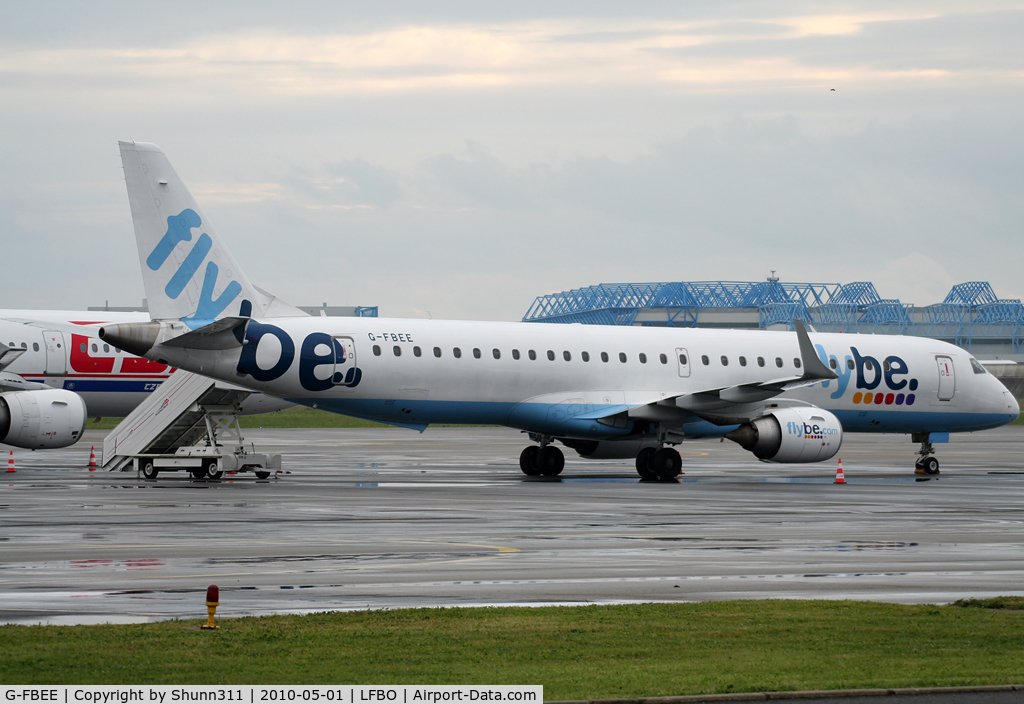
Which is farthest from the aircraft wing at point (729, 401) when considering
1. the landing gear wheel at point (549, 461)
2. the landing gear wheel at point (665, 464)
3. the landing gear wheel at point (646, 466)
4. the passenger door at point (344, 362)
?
the passenger door at point (344, 362)

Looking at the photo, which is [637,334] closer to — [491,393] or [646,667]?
[491,393]

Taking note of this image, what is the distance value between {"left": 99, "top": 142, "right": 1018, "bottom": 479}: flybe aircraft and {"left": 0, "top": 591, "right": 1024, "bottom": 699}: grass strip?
64.4 ft

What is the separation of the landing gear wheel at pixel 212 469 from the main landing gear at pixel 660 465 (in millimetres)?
10794

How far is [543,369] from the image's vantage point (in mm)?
34750

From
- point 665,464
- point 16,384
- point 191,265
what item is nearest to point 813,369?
point 665,464

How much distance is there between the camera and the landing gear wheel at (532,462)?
36688 millimetres

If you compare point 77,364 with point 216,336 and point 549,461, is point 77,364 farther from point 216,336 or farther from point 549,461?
point 549,461

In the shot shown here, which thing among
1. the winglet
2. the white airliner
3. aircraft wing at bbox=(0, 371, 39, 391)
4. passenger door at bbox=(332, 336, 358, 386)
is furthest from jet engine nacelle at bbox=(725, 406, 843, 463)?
aircraft wing at bbox=(0, 371, 39, 391)

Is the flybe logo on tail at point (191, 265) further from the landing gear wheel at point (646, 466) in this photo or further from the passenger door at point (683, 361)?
the passenger door at point (683, 361)

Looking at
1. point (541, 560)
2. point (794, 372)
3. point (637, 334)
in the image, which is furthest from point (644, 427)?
A: point (541, 560)

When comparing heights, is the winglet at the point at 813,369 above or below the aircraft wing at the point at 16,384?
below

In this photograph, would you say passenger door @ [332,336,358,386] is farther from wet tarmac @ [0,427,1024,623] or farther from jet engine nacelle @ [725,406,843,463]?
jet engine nacelle @ [725,406,843,463]

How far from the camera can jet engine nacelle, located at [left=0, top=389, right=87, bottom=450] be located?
113 ft

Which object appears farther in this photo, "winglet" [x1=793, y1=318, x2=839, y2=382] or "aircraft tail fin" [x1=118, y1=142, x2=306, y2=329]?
"winglet" [x1=793, y1=318, x2=839, y2=382]
